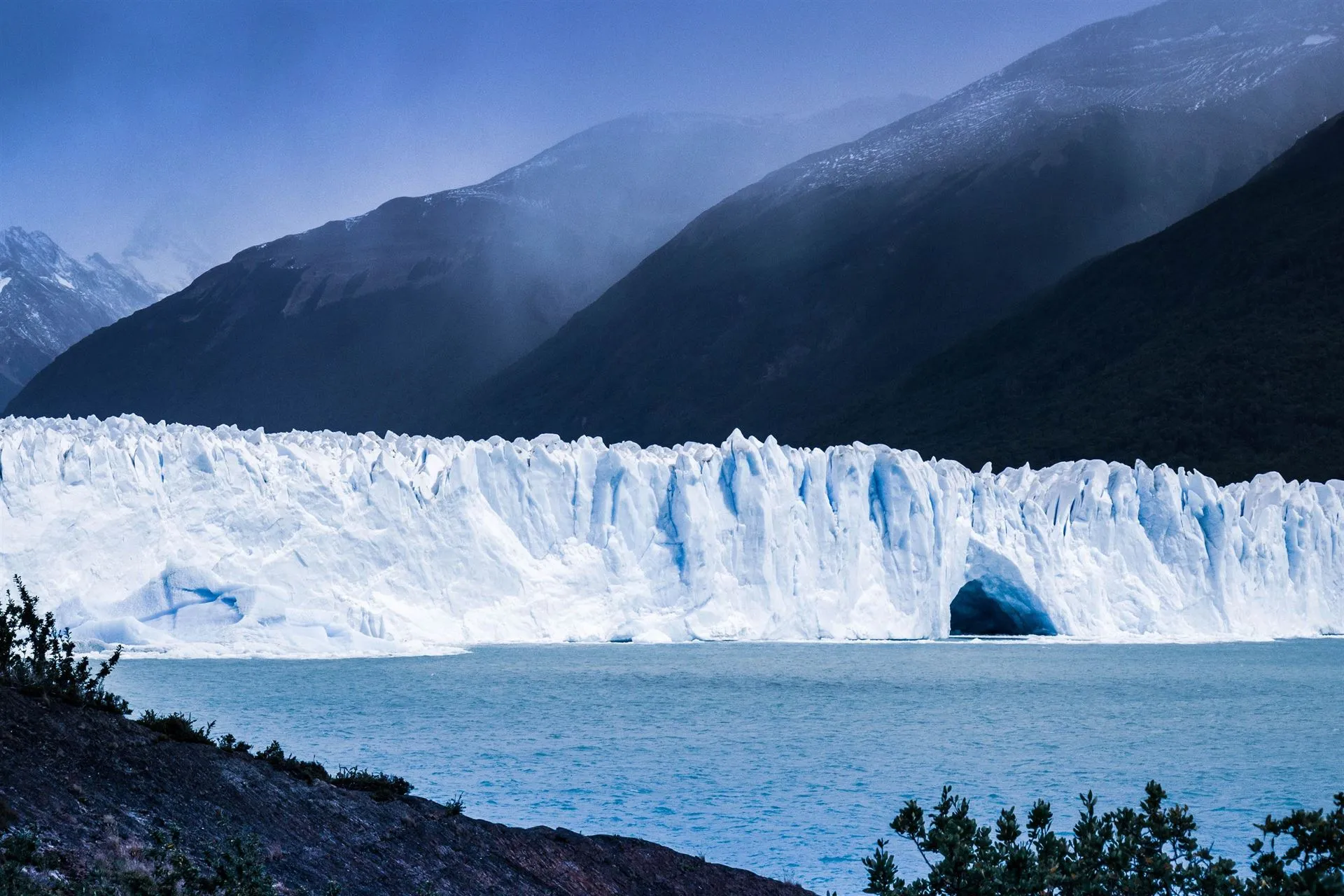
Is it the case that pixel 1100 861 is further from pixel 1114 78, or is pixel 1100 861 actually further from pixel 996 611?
pixel 1114 78

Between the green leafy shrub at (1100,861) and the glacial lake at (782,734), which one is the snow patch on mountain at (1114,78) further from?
the green leafy shrub at (1100,861)

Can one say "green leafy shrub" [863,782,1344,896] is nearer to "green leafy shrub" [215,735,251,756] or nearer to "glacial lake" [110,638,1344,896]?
"green leafy shrub" [215,735,251,756]

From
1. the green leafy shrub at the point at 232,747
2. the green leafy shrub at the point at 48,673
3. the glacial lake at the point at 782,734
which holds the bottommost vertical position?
the glacial lake at the point at 782,734

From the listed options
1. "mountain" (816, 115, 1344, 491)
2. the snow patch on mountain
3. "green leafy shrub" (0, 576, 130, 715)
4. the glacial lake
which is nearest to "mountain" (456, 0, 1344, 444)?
the snow patch on mountain

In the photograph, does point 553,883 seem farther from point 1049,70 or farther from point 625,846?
point 1049,70

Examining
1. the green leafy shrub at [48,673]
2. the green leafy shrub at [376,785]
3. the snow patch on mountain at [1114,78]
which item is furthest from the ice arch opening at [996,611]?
the snow patch on mountain at [1114,78]

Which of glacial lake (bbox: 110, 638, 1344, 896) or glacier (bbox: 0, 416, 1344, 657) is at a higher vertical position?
glacier (bbox: 0, 416, 1344, 657)
